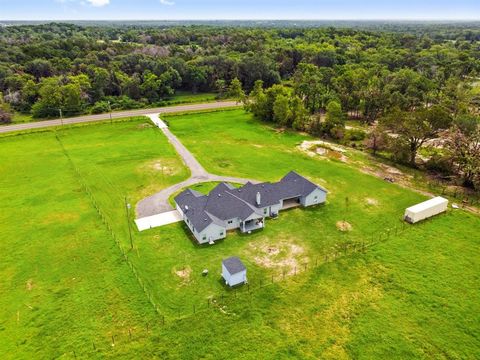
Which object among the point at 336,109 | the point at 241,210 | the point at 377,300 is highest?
the point at 336,109

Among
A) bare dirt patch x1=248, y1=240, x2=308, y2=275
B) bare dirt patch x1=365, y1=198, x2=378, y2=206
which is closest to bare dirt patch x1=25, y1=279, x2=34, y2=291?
bare dirt patch x1=248, y1=240, x2=308, y2=275

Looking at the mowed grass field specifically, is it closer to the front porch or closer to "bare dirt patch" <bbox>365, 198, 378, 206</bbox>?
"bare dirt patch" <bbox>365, 198, 378, 206</bbox>

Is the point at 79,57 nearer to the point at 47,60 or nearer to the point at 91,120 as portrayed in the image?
the point at 47,60

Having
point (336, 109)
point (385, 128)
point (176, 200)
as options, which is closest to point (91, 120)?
point (176, 200)

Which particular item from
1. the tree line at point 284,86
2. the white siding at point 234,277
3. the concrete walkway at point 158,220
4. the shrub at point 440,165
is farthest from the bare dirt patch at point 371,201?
the concrete walkway at point 158,220

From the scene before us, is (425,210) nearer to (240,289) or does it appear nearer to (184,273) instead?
(240,289)

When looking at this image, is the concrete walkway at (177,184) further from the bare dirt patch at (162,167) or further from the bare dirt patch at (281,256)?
the bare dirt patch at (281,256)
